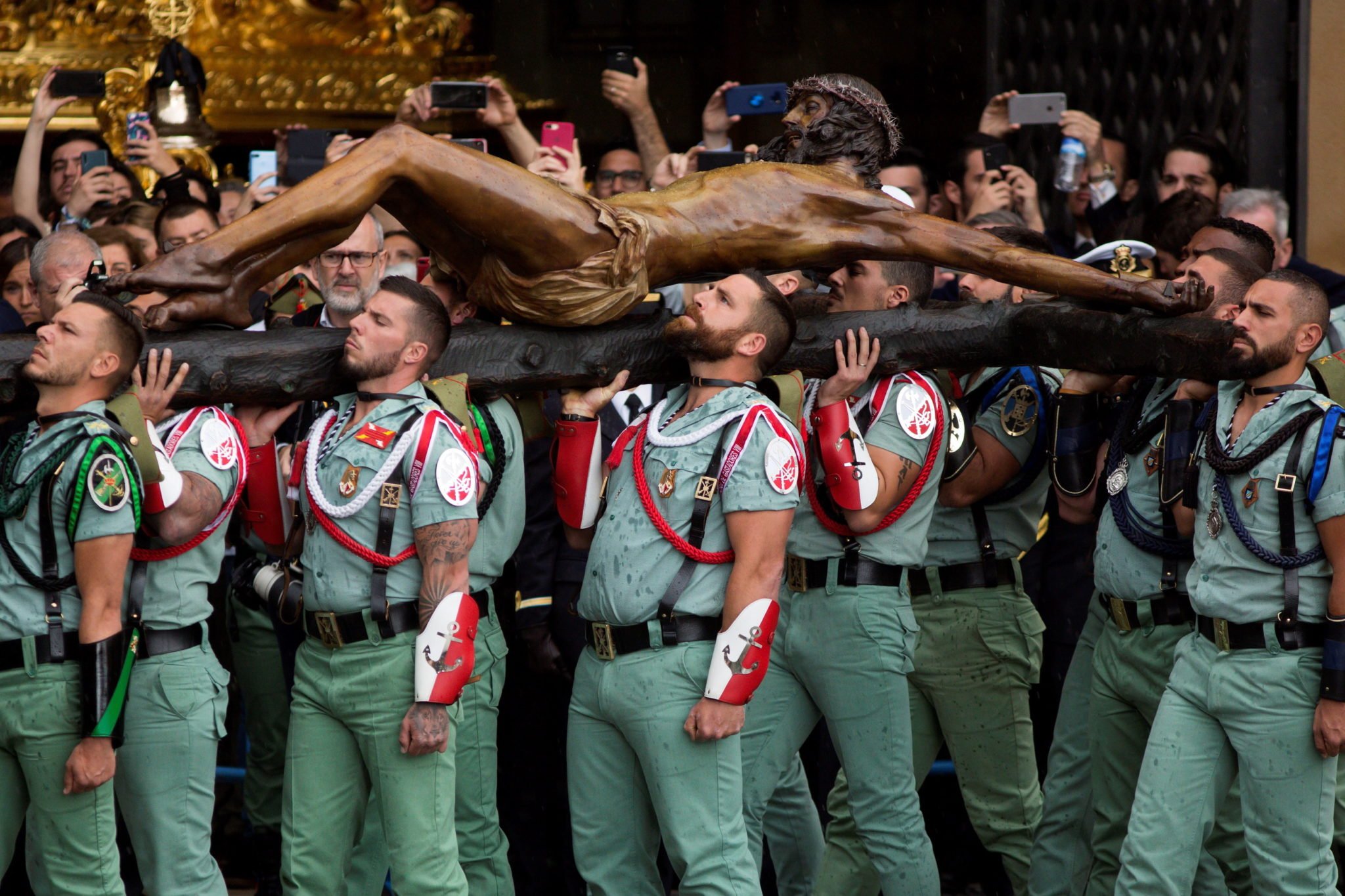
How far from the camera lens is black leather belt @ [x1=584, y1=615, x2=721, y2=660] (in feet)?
13.3

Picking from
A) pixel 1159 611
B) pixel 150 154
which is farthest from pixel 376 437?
pixel 150 154

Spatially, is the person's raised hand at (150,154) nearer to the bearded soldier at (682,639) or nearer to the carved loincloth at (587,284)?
the carved loincloth at (587,284)

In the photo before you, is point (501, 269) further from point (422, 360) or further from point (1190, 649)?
point (1190, 649)

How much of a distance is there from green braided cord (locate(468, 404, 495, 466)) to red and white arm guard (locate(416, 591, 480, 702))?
51 centimetres

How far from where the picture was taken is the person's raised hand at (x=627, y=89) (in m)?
6.66

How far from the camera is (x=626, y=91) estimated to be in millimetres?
6680

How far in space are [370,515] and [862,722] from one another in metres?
1.32

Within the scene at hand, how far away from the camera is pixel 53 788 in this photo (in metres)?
3.92

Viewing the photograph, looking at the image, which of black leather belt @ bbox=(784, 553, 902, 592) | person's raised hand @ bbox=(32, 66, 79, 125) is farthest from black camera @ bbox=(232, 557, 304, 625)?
person's raised hand @ bbox=(32, 66, 79, 125)

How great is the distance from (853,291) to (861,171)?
33 cm

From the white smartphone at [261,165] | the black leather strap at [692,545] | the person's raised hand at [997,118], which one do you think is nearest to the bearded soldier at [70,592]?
the black leather strap at [692,545]

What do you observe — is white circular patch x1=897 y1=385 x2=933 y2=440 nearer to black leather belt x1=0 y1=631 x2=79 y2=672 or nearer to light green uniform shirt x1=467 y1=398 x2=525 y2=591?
light green uniform shirt x1=467 y1=398 x2=525 y2=591

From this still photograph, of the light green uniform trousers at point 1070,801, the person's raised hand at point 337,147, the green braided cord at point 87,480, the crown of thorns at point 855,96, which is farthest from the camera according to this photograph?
the person's raised hand at point 337,147

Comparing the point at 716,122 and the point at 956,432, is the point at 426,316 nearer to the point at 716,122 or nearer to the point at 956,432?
the point at 956,432
